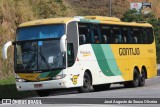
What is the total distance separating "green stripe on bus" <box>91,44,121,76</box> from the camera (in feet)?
88.1

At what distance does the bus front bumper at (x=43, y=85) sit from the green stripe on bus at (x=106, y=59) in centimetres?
309

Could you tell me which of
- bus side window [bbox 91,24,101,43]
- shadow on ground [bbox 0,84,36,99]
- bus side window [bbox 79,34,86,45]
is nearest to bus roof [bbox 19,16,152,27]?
bus side window [bbox 91,24,101,43]

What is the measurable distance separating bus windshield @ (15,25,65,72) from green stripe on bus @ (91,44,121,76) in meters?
2.69

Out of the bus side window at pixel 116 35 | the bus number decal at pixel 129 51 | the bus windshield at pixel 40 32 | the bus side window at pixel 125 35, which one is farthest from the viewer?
the bus side window at pixel 125 35

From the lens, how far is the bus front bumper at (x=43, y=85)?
24047mm

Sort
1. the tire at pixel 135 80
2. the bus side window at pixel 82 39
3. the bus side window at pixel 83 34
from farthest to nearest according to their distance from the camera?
the tire at pixel 135 80 < the bus side window at pixel 83 34 < the bus side window at pixel 82 39

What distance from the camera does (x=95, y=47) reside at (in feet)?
87.0

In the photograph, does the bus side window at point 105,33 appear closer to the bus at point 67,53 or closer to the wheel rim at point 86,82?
the bus at point 67,53

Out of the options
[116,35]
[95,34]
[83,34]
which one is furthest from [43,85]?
[116,35]

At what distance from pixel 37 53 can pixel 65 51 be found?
127 cm

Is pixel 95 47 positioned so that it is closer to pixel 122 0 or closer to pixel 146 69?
pixel 146 69

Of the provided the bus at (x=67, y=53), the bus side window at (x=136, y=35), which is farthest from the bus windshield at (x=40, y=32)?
the bus side window at (x=136, y=35)

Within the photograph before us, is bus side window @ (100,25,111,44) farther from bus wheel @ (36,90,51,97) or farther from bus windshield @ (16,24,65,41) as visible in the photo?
bus wheel @ (36,90,51,97)

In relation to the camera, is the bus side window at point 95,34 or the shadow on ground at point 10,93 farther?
the shadow on ground at point 10,93
